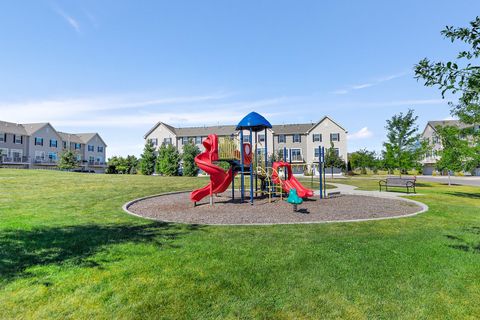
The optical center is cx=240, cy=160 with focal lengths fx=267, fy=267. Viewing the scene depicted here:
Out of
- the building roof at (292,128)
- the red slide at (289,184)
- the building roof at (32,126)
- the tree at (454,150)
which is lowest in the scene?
the red slide at (289,184)

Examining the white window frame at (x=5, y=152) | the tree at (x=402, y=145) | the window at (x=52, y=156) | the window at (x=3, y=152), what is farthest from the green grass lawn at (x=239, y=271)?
the window at (x=52, y=156)

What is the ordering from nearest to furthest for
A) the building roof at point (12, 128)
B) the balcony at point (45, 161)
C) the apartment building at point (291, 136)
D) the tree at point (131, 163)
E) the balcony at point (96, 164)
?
the building roof at point (12, 128) → the apartment building at point (291, 136) → the tree at point (131, 163) → the balcony at point (45, 161) → the balcony at point (96, 164)

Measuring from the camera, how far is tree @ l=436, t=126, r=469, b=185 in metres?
20.0

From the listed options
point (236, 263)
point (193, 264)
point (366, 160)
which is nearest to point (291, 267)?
point (236, 263)

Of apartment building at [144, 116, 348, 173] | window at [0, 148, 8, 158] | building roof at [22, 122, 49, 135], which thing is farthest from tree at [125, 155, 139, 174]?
window at [0, 148, 8, 158]

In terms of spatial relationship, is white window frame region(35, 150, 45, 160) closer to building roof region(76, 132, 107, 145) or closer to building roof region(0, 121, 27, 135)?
building roof region(0, 121, 27, 135)

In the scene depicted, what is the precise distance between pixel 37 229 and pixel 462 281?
10284 mm

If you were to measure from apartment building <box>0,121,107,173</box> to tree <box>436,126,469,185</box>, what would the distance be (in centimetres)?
6778

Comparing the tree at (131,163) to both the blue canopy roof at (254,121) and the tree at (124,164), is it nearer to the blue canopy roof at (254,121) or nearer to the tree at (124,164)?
the tree at (124,164)

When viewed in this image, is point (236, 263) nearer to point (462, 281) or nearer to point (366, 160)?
point (462, 281)

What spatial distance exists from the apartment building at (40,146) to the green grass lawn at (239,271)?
6055 centimetres

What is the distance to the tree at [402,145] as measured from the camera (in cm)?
3106

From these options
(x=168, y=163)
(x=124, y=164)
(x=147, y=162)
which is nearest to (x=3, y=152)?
(x=124, y=164)

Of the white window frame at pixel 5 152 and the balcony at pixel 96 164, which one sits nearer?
the white window frame at pixel 5 152
